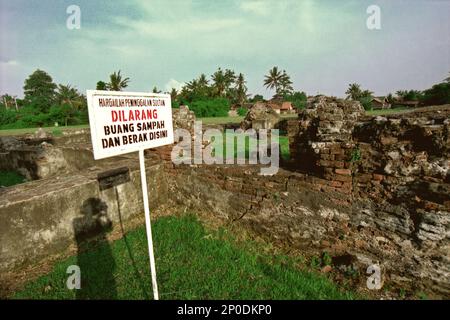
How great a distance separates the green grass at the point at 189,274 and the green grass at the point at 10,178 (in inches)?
240

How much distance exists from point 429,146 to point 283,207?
1.92 metres

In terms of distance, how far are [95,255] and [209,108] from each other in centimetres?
4686

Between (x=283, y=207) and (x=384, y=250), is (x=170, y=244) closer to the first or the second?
(x=283, y=207)

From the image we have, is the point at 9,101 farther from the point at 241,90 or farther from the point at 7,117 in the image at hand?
the point at 241,90

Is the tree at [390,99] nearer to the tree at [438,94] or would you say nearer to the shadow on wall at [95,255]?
the tree at [438,94]

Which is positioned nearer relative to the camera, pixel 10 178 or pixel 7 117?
pixel 10 178

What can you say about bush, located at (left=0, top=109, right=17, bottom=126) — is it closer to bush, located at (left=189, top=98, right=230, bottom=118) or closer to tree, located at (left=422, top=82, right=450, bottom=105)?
bush, located at (left=189, top=98, right=230, bottom=118)

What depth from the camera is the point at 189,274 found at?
3166mm

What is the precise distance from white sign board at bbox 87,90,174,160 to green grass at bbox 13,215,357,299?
1703 millimetres

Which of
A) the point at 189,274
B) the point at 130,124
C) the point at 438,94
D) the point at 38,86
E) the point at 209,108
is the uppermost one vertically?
the point at 38,86

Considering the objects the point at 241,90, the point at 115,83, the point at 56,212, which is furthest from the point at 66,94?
the point at 56,212

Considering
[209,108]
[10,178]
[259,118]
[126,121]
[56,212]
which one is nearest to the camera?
[126,121]
